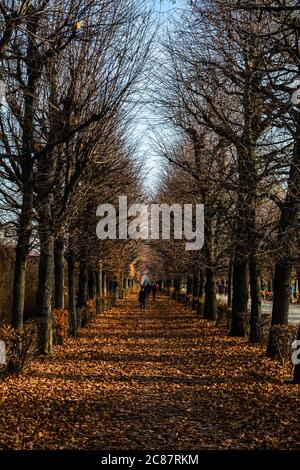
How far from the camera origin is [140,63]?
1302 cm

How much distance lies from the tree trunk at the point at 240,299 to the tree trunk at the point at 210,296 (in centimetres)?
633

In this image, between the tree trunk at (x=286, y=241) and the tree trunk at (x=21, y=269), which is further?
the tree trunk at (x=21, y=269)

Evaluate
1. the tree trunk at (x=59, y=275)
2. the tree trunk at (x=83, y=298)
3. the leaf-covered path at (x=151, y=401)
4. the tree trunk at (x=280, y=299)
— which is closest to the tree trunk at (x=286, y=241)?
the tree trunk at (x=280, y=299)

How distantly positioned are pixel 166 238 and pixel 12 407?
26.9 metres

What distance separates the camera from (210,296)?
26016 millimetres

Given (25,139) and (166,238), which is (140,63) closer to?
(25,139)

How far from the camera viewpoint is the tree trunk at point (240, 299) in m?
18.5

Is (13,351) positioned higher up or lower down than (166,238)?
lower down

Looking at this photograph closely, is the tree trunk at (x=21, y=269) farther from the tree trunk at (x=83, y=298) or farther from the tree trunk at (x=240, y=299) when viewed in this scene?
the tree trunk at (x=83, y=298)

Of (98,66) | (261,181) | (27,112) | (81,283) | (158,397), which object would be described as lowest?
(158,397)

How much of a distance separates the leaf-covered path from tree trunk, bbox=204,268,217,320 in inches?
363

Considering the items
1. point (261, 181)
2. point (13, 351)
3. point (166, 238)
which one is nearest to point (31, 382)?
point (13, 351)

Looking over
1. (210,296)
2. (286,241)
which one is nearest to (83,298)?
(210,296)
